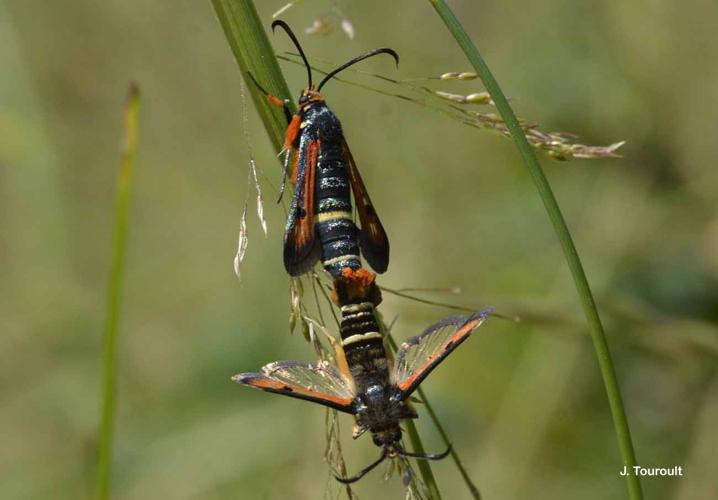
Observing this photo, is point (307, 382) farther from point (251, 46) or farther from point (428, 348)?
point (251, 46)

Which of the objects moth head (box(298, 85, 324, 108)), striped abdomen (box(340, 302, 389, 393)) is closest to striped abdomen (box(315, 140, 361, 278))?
moth head (box(298, 85, 324, 108))

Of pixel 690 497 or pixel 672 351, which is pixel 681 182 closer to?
pixel 672 351

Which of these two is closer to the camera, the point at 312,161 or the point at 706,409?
the point at 312,161

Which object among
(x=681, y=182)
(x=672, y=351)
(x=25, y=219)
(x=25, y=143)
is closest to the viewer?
(x=672, y=351)

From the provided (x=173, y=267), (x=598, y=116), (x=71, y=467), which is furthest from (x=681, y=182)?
(x=71, y=467)

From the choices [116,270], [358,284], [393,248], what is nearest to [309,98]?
[358,284]

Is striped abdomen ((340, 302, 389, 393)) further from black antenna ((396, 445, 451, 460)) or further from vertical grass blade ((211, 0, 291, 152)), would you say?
vertical grass blade ((211, 0, 291, 152))

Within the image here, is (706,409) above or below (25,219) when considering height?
below

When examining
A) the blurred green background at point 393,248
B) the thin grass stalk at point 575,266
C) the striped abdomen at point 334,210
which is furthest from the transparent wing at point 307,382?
the blurred green background at point 393,248
